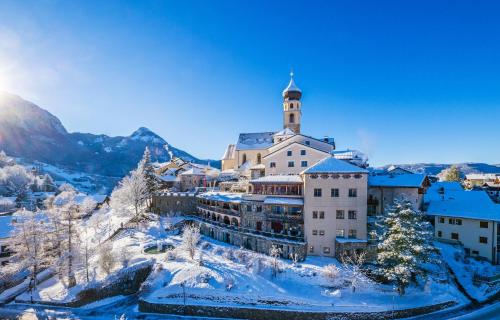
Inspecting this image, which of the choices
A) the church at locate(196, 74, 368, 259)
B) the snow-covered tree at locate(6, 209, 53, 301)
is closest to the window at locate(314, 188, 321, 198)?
the church at locate(196, 74, 368, 259)

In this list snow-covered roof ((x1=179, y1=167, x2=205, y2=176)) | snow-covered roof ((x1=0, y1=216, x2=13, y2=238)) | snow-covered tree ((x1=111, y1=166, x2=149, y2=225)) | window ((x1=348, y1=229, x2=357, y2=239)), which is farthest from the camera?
snow-covered roof ((x1=179, y1=167, x2=205, y2=176))

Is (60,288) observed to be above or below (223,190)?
below

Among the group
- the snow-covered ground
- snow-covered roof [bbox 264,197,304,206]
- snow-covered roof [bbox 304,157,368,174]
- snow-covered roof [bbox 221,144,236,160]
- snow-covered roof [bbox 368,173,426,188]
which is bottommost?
the snow-covered ground

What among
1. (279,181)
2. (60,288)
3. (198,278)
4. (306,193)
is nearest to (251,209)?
(279,181)

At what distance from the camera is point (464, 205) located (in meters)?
39.1

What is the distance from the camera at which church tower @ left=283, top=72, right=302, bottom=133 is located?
224 ft

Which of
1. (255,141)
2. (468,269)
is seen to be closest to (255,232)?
(468,269)

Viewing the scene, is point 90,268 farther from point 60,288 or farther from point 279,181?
point 279,181

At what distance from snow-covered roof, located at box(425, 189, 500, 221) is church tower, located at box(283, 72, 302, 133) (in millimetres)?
35443

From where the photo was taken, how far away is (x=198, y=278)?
Result: 30516 mm

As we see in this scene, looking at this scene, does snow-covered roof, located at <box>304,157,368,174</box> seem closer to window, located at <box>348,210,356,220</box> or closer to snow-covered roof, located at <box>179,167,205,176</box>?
window, located at <box>348,210,356,220</box>

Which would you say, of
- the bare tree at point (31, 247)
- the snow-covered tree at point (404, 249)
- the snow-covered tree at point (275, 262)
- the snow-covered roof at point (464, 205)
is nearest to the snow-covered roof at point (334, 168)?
the snow-covered tree at point (404, 249)

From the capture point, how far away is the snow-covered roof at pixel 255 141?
6494cm

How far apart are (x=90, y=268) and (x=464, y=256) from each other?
56.7 metres
